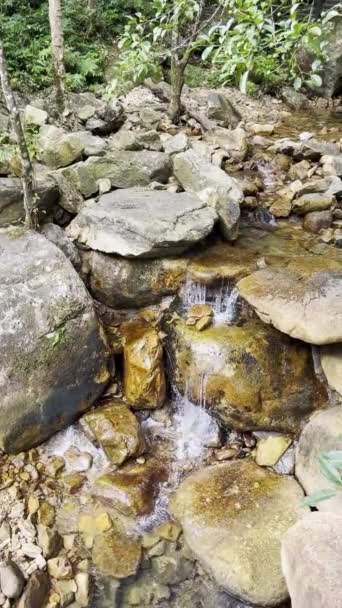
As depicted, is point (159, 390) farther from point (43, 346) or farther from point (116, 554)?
point (116, 554)

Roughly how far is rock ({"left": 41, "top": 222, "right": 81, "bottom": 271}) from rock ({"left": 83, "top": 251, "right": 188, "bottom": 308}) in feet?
0.42

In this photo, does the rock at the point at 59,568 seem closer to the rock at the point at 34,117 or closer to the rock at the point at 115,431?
the rock at the point at 115,431

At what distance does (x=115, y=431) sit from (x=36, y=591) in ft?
4.73

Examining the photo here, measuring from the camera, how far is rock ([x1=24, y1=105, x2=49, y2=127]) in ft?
23.1

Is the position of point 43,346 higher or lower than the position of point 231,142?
lower

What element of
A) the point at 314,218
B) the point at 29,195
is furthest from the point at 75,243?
the point at 314,218

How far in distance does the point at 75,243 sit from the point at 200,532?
11.1 feet

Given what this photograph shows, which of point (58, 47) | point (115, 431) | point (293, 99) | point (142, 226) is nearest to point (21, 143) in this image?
point (142, 226)

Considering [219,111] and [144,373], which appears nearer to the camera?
[144,373]

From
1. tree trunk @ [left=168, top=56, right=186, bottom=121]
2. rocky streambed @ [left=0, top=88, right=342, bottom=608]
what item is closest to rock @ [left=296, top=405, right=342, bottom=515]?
rocky streambed @ [left=0, top=88, right=342, bottom=608]

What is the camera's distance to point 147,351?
16.1 ft

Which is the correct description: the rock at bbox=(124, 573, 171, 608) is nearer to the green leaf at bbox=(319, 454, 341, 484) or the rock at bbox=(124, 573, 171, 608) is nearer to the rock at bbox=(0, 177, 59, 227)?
the green leaf at bbox=(319, 454, 341, 484)

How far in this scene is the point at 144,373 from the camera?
15.8ft

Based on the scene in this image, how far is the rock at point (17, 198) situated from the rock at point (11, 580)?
3.42 m
